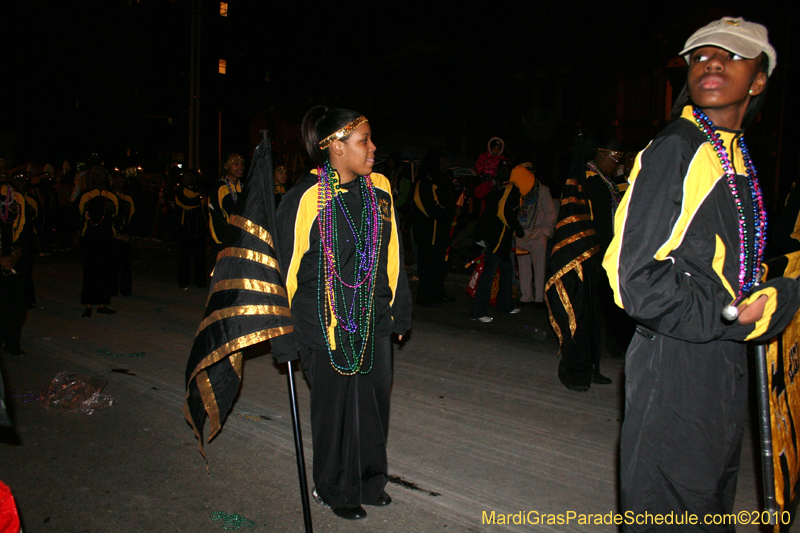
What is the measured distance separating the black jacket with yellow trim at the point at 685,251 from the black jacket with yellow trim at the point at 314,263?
153 centimetres

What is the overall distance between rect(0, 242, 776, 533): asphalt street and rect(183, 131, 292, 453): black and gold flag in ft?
3.53

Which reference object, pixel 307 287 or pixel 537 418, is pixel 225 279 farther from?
pixel 537 418

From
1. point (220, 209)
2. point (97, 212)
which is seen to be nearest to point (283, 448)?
point (220, 209)

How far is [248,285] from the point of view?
8.90 feet

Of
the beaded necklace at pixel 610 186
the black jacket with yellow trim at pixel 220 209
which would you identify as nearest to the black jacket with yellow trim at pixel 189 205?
the black jacket with yellow trim at pixel 220 209

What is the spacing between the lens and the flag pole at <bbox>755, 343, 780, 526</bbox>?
2.14 meters

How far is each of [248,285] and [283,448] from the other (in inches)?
70.1

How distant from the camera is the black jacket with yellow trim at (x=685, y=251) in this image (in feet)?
5.90

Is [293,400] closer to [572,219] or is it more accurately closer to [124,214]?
[572,219]

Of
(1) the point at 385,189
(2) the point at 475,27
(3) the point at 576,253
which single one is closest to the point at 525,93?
(2) the point at 475,27

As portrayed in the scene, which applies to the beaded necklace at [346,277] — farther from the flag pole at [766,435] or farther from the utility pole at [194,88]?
the utility pole at [194,88]

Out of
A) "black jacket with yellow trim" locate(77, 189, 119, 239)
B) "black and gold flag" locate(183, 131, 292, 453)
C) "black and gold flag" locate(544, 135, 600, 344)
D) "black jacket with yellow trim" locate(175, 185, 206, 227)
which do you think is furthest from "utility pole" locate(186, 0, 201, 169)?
"black and gold flag" locate(183, 131, 292, 453)

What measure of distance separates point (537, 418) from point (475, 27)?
26.5 m

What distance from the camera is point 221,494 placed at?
342 cm
